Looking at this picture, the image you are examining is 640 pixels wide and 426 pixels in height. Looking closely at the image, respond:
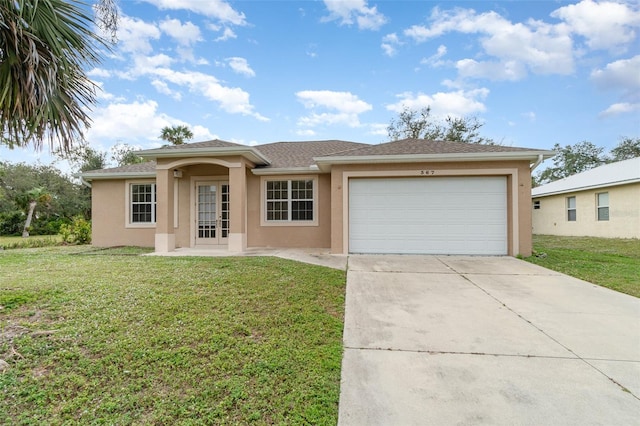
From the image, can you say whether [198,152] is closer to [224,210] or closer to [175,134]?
[224,210]

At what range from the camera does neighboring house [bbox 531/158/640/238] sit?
13677mm

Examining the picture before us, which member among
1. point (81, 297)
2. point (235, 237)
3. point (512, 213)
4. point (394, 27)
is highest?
point (394, 27)

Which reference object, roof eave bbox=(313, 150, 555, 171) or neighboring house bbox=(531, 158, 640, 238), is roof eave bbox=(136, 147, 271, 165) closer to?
roof eave bbox=(313, 150, 555, 171)

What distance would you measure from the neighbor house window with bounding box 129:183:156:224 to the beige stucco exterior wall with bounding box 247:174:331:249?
159 inches

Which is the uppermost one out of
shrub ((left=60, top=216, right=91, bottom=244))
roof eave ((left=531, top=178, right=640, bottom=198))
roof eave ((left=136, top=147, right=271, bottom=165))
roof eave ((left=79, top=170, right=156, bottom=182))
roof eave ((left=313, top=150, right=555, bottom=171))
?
roof eave ((left=136, top=147, right=271, bottom=165))

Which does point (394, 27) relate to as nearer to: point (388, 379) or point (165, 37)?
point (165, 37)

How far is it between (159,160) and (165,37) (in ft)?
16.5

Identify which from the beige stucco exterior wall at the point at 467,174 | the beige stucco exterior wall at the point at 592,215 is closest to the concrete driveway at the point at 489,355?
the beige stucco exterior wall at the point at 467,174

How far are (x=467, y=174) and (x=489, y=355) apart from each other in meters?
7.17

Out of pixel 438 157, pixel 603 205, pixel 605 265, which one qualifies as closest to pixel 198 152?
pixel 438 157

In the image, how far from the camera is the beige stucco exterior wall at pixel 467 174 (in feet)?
29.0

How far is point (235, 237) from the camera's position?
9531 mm

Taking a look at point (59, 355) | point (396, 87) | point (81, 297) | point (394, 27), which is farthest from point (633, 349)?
point (396, 87)

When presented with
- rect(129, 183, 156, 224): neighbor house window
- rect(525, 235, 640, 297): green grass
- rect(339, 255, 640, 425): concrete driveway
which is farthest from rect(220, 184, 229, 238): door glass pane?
rect(525, 235, 640, 297): green grass
